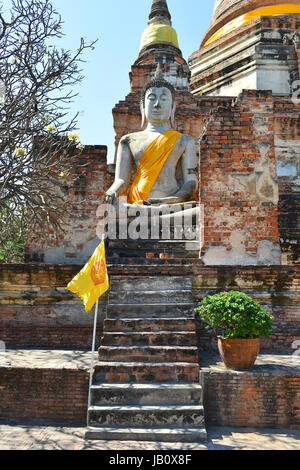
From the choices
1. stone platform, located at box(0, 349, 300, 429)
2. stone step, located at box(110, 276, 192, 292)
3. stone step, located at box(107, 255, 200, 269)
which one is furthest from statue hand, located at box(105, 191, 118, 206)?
stone platform, located at box(0, 349, 300, 429)

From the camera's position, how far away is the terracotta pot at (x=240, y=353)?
13.5 feet

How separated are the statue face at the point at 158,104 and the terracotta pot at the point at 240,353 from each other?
591cm

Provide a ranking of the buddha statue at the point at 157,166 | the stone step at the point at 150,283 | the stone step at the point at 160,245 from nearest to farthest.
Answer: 1. the stone step at the point at 150,283
2. the stone step at the point at 160,245
3. the buddha statue at the point at 157,166

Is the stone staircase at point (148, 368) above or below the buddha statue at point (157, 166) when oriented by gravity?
below

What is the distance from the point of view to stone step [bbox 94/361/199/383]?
13.2 feet

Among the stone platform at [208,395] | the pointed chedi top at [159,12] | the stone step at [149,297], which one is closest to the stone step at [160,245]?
the stone step at [149,297]

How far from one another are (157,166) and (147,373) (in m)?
4.92

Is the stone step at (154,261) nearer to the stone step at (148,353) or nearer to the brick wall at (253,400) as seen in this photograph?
the stone step at (148,353)

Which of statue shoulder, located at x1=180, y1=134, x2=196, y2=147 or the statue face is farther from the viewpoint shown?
the statue face

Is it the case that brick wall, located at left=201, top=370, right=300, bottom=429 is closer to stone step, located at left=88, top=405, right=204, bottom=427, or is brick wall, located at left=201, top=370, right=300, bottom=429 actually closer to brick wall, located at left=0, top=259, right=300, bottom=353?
stone step, located at left=88, top=405, right=204, bottom=427

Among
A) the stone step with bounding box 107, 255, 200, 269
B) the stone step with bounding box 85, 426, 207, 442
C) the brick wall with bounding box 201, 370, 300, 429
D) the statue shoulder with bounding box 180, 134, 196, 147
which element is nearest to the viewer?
the stone step with bounding box 85, 426, 207, 442

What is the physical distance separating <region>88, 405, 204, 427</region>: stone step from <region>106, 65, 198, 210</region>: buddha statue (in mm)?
4446
